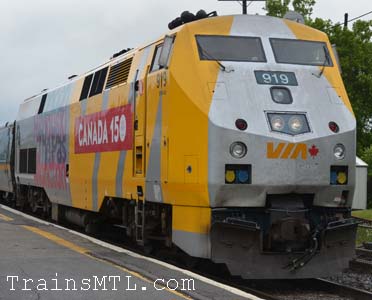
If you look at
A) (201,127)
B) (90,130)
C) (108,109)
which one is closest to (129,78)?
(108,109)

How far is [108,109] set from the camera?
1184 cm

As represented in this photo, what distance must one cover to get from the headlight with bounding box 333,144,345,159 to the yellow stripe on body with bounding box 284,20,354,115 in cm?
72

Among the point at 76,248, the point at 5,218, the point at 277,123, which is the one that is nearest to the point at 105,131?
the point at 76,248

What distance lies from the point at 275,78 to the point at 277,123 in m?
0.79

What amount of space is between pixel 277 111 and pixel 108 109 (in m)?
4.09

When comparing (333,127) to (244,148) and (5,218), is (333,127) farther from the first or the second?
(5,218)

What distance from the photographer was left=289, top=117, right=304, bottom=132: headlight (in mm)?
8630

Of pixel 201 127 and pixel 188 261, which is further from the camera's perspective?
pixel 188 261

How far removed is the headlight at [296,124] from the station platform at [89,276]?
227 centimetres

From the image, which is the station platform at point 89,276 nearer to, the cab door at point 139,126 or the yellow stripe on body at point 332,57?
the cab door at point 139,126

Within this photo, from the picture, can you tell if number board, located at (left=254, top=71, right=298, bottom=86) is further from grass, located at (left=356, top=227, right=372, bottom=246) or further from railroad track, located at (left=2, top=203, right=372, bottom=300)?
grass, located at (left=356, top=227, right=372, bottom=246)

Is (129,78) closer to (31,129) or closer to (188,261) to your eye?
(188,261)

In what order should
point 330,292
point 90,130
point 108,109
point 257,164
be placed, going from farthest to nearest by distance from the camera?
1. point 90,130
2. point 108,109
3. point 330,292
4. point 257,164

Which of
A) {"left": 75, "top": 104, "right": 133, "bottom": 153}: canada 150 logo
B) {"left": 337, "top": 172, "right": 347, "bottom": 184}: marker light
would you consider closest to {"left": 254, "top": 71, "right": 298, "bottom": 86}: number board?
{"left": 337, "top": 172, "right": 347, "bottom": 184}: marker light
